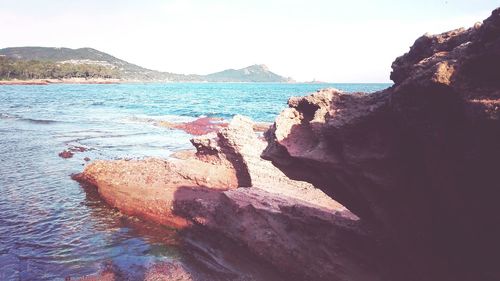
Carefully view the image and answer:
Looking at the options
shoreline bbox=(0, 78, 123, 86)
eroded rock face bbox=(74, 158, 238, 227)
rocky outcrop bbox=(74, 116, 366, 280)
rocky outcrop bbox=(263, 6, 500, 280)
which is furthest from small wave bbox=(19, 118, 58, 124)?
shoreline bbox=(0, 78, 123, 86)

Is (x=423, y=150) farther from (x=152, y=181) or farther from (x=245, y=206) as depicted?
(x=152, y=181)

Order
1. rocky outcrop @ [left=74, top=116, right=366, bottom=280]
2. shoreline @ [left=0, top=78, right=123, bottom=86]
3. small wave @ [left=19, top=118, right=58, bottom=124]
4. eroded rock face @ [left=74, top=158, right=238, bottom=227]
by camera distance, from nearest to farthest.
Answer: rocky outcrop @ [left=74, top=116, right=366, bottom=280] → eroded rock face @ [left=74, top=158, right=238, bottom=227] → small wave @ [left=19, top=118, right=58, bottom=124] → shoreline @ [left=0, top=78, right=123, bottom=86]

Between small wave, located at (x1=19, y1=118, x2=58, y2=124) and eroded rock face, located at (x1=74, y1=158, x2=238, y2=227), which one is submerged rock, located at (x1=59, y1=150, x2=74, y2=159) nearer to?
eroded rock face, located at (x1=74, y1=158, x2=238, y2=227)

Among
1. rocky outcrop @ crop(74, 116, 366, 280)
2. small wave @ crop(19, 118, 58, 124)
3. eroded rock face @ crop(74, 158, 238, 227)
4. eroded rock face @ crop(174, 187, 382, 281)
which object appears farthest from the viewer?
small wave @ crop(19, 118, 58, 124)

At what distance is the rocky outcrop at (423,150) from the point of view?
3865 mm

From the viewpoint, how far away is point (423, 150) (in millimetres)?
4465

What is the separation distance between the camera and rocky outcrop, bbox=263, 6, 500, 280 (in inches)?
152

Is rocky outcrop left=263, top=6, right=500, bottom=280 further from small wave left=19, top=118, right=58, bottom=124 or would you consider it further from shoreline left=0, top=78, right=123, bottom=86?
shoreline left=0, top=78, right=123, bottom=86

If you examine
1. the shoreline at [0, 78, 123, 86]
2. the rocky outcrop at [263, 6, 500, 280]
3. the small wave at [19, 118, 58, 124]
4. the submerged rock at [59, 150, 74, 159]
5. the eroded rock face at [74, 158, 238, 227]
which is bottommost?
the shoreline at [0, 78, 123, 86]

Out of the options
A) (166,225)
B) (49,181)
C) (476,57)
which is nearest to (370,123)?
(476,57)

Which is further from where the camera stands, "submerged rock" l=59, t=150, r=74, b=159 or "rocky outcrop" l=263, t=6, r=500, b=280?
"submerged rock" l=59, t=150, r=74, b=159

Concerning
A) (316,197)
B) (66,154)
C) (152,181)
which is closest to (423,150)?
(316,197)

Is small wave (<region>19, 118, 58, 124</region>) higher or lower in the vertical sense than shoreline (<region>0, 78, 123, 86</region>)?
higher

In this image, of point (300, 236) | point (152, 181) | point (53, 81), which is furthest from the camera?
point (53, 81)
